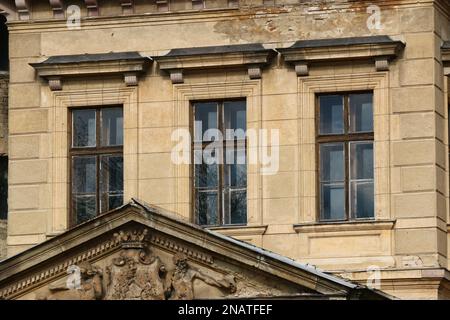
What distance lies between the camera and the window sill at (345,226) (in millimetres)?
49469

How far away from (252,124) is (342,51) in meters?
2.04

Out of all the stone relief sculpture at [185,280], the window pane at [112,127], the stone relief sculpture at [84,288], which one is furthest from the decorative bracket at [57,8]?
the stone relief sculpture at [185,280]

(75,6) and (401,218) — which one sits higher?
(75,6)

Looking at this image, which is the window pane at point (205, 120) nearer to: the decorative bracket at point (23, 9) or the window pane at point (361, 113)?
the window pane at point (361, 113)

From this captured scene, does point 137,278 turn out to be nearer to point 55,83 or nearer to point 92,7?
point 55,83

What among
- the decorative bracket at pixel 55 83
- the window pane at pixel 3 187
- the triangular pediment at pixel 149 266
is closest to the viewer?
the triangular pediment at pixel 149 266

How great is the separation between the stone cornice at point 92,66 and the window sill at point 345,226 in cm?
398

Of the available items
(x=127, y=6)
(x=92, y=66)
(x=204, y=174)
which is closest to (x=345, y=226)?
(x=204, y=174)

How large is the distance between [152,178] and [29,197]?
7.38 ft

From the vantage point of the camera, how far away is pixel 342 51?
164 ft

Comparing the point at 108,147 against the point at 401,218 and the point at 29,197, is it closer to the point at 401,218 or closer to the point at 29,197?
the point at 29,197

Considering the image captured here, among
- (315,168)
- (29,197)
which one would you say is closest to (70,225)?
(29,197)
